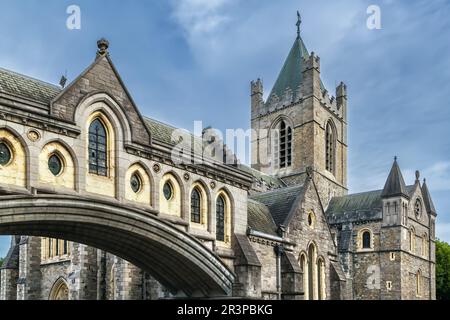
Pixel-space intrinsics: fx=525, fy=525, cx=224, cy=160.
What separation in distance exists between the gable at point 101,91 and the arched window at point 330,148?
45943mm

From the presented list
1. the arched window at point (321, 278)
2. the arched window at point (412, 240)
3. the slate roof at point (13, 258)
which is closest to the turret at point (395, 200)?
the arched window at point (412, 240)

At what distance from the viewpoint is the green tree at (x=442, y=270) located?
59856 millimetres

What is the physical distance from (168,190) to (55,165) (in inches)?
166

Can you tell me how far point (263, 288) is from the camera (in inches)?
788

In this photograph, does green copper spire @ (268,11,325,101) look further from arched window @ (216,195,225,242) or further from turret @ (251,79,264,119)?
arched window @ (216,195,225,242)

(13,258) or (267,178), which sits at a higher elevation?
(267,178)

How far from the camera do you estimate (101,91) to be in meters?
15.3

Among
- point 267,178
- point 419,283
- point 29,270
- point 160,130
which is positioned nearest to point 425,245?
point 419,283

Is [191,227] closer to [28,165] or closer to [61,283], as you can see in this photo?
[28,165]

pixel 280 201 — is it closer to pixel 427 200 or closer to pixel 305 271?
pixel 305 271

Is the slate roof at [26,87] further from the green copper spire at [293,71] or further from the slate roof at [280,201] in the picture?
the green copper spire at [293,71]

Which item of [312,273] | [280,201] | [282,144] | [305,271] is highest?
[282,144]

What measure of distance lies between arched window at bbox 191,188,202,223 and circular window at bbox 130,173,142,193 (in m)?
Answer: 2.49

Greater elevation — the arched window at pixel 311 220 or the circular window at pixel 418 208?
the circular window at pixel 418 208
